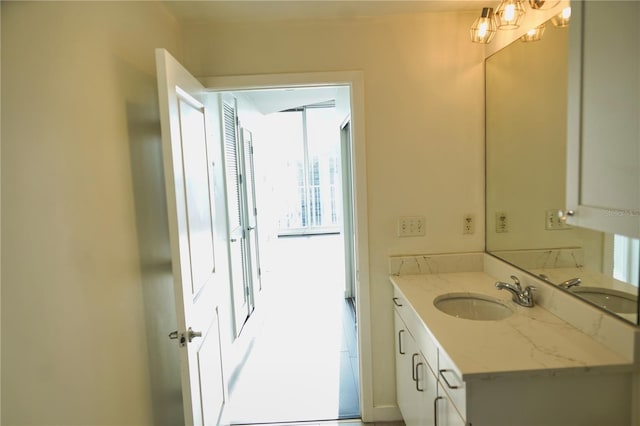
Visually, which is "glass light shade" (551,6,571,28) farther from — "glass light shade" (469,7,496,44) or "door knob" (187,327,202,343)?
"door knob" (187,327,202,343)

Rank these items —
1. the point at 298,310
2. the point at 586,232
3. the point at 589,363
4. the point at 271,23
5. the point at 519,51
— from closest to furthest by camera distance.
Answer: the point at 589,363 → the point at 586,232 → the point at 519,51 → the point at 271,23 → the point at 298,310

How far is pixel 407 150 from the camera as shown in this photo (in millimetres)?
2111

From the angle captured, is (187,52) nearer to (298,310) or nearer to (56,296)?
(56,296)

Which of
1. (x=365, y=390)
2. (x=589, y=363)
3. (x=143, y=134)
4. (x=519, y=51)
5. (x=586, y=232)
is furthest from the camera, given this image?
(x=365, y=390)

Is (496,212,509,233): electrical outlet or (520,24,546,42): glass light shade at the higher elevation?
(520,24,546,42): glass light shade

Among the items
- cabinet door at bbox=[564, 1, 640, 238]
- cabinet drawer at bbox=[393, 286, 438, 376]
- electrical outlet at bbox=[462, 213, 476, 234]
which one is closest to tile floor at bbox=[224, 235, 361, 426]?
cabinet drawer at bbox=[393, 286, 438, 376]

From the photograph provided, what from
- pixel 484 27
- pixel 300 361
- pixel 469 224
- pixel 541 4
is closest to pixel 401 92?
pixel 484 27

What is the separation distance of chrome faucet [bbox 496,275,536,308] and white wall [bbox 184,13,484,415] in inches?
20.9

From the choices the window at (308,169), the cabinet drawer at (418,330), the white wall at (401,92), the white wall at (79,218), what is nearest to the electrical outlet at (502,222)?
the white wall at (401,92)

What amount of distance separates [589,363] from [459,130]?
135cm

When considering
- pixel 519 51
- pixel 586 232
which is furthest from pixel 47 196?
pixel 519 51

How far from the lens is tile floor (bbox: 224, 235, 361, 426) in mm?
2346

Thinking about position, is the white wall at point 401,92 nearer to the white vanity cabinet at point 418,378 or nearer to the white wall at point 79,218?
the white vanity cabinet at point 418,378

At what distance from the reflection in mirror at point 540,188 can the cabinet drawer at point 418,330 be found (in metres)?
0.60
